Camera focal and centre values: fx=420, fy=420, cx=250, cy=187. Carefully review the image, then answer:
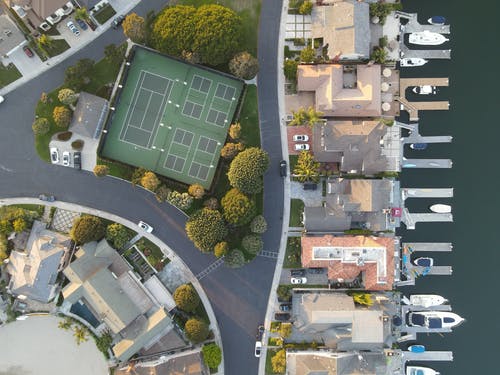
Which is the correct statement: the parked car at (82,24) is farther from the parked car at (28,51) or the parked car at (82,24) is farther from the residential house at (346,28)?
the residential house at (346,28)

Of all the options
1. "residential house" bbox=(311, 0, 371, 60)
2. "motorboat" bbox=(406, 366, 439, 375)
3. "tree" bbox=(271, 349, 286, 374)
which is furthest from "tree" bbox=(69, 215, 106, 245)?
"motorboat" bbox=(406, 366, 439, 375)

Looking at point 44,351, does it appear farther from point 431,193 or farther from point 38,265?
point 431,193

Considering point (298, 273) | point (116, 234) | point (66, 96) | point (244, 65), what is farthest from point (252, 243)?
point (66, 96)

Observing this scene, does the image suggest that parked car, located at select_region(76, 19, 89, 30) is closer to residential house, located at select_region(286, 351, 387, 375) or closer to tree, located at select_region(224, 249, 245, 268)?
tree, located at select_region(224, 249, 245, 268)

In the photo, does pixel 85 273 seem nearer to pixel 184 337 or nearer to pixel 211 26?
pixel 184 337

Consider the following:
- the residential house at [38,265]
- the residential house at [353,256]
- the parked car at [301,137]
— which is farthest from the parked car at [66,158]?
→ the residential house at [353,256]

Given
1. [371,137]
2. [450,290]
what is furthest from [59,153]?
[450,290]
